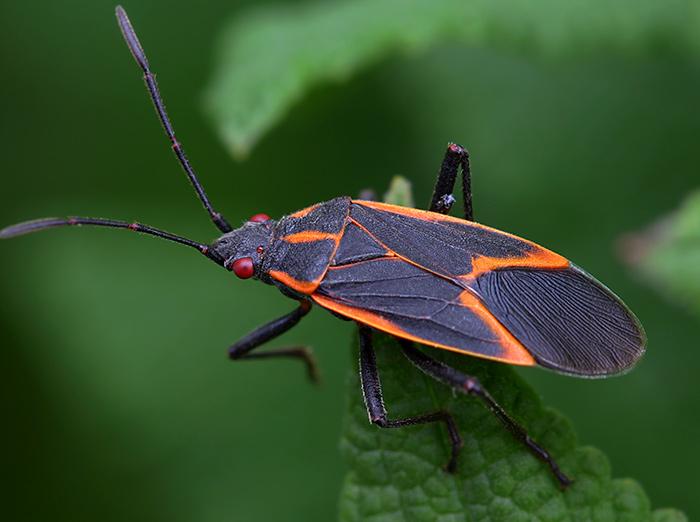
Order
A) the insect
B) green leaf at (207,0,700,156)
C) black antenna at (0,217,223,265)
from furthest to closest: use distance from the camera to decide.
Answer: green leaf at (207,0,700,156) < black antenna at (0,217,223,265) < the insect

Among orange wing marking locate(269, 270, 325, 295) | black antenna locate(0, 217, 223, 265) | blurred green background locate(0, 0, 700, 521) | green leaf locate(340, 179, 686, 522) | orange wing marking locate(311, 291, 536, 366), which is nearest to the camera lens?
green leaf locate(340, 179, 686, 522)

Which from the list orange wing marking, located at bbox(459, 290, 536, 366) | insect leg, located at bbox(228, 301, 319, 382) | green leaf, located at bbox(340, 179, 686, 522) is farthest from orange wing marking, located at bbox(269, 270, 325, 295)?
green leaf, located at bbox(340, 179, 686, 522)

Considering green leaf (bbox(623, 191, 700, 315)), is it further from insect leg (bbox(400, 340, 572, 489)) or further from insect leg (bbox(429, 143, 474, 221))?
insect leg (bbox(400, 340, 572, 489))

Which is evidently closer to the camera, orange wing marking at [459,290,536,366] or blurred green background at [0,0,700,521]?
orange wing marking at [459,290,536,366]

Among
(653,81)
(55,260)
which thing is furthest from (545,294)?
(55,260)

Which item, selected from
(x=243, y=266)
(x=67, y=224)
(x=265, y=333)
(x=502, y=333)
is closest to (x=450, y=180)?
(x=502, y=333)

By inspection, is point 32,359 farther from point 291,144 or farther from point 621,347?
point 621,347

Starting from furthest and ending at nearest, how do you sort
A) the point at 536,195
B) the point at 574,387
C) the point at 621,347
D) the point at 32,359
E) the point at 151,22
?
the point at 151,22
the point at 32,359
the point at 536,195
the point at 574,387
the point at 621,347

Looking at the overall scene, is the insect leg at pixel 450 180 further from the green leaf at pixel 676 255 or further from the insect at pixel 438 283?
the green leaf at pixel 676 255
